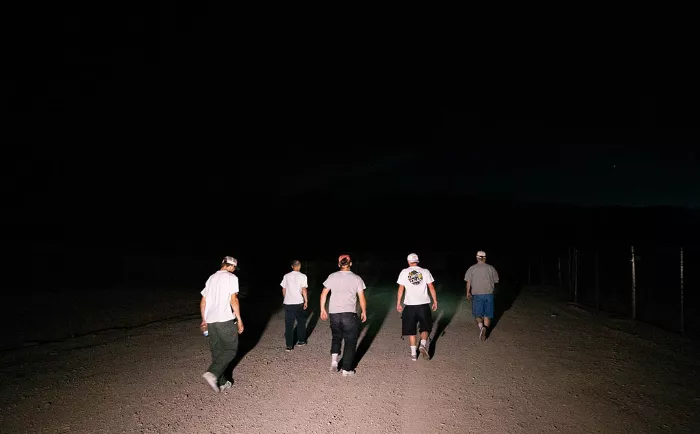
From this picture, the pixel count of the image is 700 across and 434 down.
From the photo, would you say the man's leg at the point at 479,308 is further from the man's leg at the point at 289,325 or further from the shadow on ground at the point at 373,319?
the man's leg at the point at 289,325

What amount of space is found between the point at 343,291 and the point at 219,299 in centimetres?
196

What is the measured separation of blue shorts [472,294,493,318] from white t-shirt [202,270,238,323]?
220 inches

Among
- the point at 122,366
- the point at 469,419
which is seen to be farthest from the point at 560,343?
the point at 122,366

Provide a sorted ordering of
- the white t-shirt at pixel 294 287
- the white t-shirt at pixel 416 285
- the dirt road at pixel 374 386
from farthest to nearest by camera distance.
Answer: the white t-shirt at pixel 294 287, the white t-shirt at pixel 416 285, the dirt road at pixel 374 386

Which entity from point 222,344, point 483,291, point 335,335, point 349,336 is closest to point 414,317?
point 349,336

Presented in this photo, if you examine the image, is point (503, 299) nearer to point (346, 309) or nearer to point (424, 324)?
point (424, 324)

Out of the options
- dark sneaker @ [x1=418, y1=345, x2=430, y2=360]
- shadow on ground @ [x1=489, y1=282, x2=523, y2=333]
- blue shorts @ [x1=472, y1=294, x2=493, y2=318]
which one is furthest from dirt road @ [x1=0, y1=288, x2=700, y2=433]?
shadow on ground @ [x1=489, y1=282, x2=523, y2=333]

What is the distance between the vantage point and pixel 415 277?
280 inches

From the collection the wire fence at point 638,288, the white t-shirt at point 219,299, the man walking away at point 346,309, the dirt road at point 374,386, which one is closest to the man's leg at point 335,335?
the man walking away at point 346,309

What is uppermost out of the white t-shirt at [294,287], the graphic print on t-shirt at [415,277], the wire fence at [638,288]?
the graphic print on t-shirt at [415,277]

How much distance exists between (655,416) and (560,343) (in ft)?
11.3

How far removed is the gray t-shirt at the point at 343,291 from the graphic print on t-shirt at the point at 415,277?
105 centimetres

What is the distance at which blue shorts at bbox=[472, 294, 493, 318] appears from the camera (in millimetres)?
8781

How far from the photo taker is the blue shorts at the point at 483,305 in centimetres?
878
